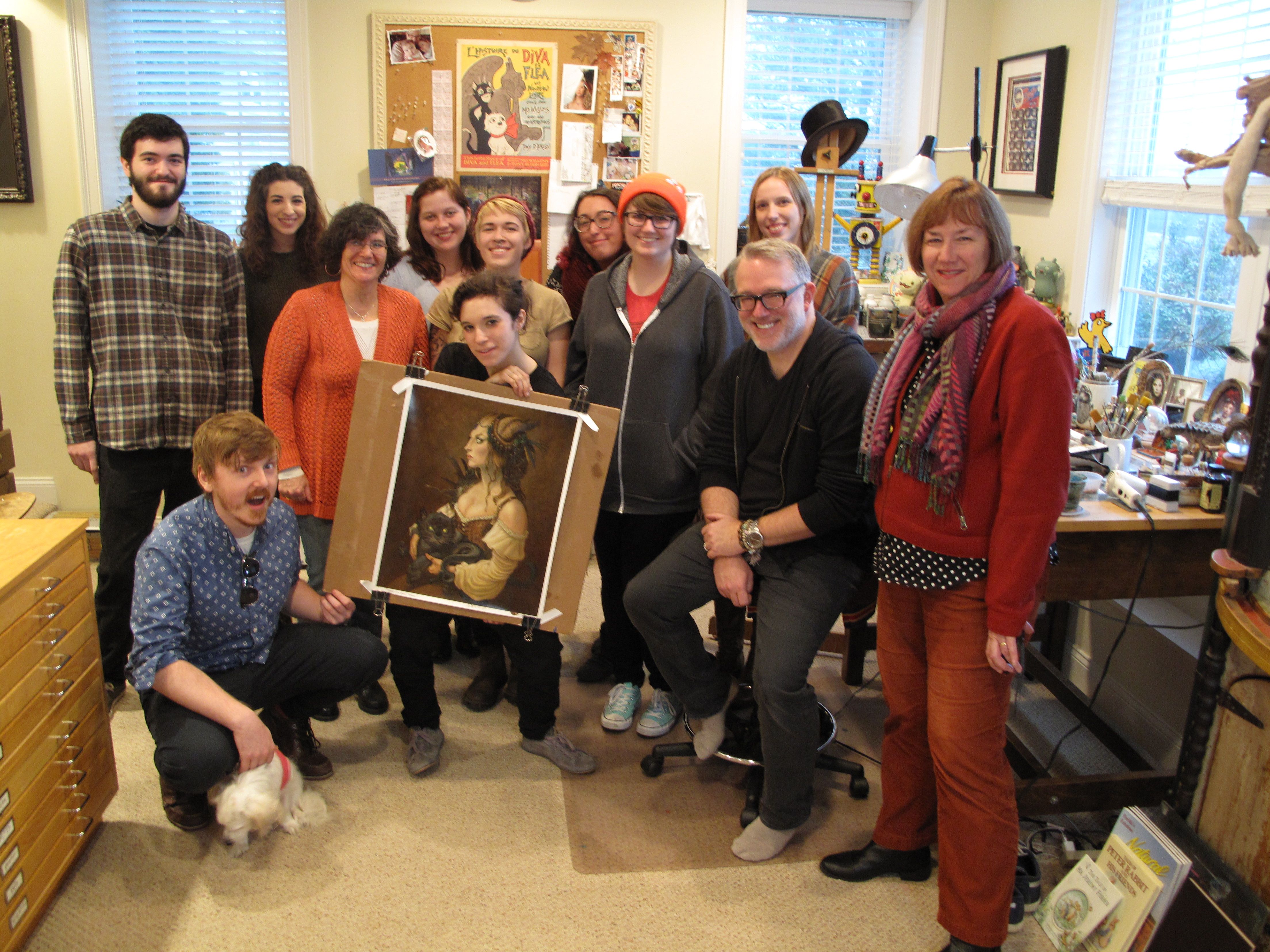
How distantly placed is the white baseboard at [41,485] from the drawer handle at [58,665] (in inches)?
98.9

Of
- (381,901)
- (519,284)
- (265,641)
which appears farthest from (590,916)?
(519,284)

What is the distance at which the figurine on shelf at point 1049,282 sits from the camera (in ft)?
11.3

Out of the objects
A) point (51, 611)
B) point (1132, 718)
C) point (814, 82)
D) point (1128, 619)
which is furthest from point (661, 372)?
point (814, 82)

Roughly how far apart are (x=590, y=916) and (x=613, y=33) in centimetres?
342

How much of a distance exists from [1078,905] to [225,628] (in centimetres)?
190

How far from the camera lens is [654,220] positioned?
2.28m

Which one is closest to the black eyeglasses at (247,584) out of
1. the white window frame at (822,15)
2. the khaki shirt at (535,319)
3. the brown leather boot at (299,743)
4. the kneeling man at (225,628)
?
the kneeling man at (225,628)

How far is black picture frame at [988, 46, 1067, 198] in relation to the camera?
11.3 feet

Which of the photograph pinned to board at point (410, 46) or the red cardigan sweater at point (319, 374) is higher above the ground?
the photograph pinned to board at point (410, 46)

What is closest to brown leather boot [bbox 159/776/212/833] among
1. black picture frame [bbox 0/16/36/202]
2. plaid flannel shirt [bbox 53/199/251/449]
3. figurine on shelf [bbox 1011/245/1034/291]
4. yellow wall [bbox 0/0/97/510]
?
plaid flannel shirt [bbox 53/199/251/449]

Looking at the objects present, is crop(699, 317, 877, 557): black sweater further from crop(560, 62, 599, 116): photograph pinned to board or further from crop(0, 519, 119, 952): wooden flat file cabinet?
crop(560, 62, 599, 116): photograph pinned to board

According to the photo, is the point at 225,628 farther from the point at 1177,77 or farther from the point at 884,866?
the point at 1177,77

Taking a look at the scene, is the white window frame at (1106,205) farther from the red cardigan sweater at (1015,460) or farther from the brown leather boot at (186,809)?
the brown leather boot at (186,809)

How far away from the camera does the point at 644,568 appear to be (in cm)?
239
